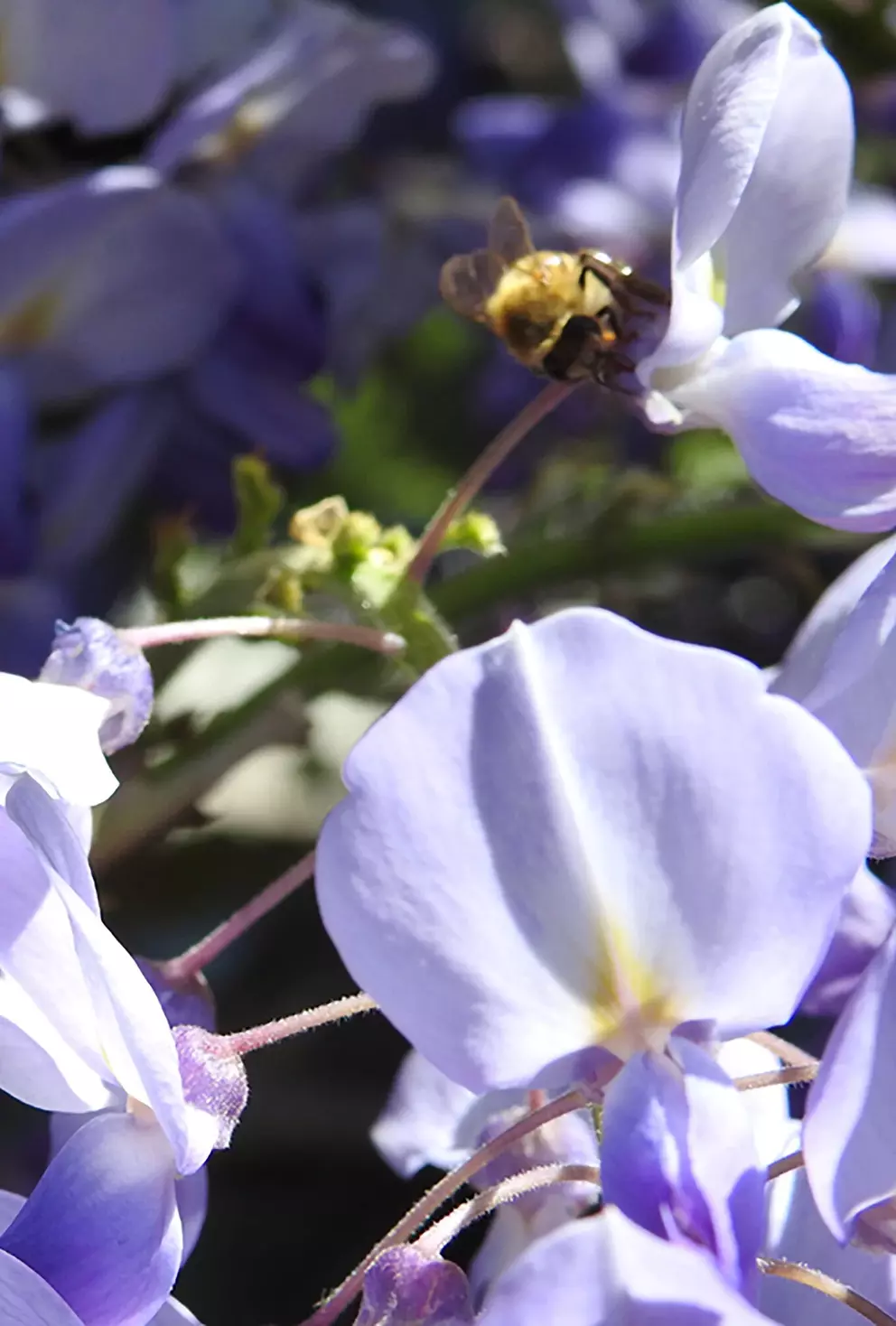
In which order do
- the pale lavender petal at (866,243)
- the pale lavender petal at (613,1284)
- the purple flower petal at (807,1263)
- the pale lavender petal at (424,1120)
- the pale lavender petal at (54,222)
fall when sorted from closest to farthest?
the pale lavender petal at (613,1284) < the purple flower petal at (807,1263) < the pale lavender petal at (424,1120) < the pale lavender petal at (54,222) < the pale lavender petal at (866,243)

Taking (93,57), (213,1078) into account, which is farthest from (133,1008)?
(93,57)

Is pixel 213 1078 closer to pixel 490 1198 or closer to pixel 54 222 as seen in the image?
pixel 490 1198

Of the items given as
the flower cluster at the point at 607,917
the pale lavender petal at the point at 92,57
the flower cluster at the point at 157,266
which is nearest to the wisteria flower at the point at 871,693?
the flower cluster at the point at 607,917

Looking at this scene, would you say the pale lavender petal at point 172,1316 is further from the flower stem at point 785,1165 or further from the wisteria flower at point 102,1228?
the flower stem at point 785,1165

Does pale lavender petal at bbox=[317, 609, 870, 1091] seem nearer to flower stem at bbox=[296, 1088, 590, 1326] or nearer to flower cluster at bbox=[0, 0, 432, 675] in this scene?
flower stem at bbox=[296, 1088, 590, 1326]

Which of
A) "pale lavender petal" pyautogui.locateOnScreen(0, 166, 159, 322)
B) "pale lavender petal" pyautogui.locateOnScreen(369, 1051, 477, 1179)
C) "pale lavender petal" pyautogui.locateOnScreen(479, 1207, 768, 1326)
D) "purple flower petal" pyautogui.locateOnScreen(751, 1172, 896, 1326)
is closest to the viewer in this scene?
"pale lavender petal" pyautogui.locateOnScreen(479, 1207, 768, 1326)

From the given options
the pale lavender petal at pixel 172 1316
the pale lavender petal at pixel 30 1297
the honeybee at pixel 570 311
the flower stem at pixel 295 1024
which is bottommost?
the pale lavender petal at pixel 172 1316

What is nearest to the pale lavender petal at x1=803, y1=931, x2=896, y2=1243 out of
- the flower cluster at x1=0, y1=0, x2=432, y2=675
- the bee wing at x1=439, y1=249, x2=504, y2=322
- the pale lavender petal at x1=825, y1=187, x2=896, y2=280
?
the bee wing at x1=439, y1=249, x2=504, y2=322
